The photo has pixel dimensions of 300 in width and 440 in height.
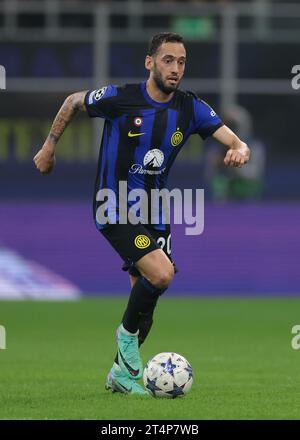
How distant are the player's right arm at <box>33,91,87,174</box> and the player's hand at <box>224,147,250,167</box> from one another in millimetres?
1107

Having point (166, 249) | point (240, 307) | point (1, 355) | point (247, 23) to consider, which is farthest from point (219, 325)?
point (247, 23)

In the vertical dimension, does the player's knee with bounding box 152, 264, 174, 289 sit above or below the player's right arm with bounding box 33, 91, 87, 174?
below

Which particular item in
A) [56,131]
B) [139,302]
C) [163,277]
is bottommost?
[139,302]

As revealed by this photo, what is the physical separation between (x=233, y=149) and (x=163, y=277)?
3.24 ft

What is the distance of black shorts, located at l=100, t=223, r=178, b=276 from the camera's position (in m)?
8.25

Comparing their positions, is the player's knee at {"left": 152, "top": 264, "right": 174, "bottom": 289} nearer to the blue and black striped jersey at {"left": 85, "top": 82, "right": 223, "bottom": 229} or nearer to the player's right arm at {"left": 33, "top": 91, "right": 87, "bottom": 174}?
the blue and black striped jersey at {"left": 85, "top": 82, "right": 223, "bottom": 229}

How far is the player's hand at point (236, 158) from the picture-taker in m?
8.12

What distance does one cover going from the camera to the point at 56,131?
8586 mm

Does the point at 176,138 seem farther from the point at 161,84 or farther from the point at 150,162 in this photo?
the point at 161,84

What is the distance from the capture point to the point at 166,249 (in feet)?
28.2
